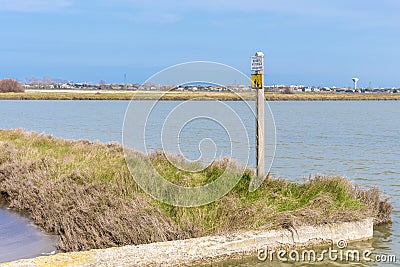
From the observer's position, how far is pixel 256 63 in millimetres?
11797

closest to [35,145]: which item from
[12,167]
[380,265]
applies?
[12,167]

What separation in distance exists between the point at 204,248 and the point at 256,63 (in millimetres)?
4811

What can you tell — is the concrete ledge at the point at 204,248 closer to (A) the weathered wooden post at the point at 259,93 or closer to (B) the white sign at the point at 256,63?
(A) the weathered wooden post at the point at 259,93

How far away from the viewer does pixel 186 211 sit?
32.8ft

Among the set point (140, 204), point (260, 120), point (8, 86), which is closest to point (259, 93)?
point (260, 120)

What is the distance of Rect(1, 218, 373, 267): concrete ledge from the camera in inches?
303

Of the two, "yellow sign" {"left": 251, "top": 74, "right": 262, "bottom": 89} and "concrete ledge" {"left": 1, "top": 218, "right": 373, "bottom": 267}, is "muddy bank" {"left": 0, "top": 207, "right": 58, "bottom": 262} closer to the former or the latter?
"concrete ledge" {"left": 1, "top": 218, "right": 373, "bottom": 267}

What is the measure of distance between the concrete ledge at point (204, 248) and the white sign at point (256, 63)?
3812mm

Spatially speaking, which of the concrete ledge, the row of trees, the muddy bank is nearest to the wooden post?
the concrete ledge

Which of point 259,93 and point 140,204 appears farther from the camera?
point 259,93

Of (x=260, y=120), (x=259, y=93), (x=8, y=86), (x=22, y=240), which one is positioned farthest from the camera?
(x=8, y=86)

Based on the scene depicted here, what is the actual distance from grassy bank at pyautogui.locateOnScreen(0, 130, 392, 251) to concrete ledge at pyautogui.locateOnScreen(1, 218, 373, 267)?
201 mm

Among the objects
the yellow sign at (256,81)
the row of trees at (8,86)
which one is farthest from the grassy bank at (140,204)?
the row of trees at (8,86)

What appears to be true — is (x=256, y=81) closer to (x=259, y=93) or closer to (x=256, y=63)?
(x=259, y=93)
